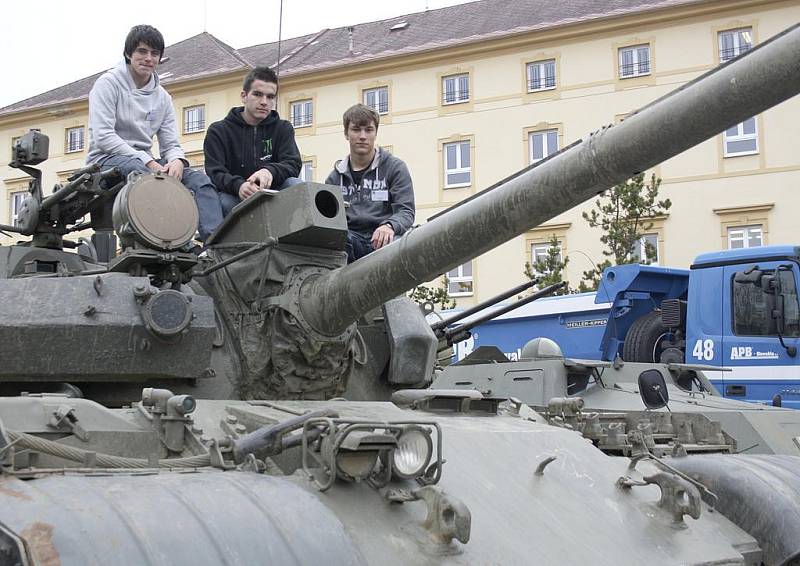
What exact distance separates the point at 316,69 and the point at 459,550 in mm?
30419

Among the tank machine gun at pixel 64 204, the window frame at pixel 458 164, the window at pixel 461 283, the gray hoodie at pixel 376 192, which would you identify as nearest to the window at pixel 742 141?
the window frame at pixel 458 164

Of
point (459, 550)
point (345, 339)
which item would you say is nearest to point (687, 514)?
point (459, 550)

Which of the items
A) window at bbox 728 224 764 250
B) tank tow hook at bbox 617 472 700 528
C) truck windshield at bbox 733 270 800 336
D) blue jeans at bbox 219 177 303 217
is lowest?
tank tow hook at bbox 617 472 700 528

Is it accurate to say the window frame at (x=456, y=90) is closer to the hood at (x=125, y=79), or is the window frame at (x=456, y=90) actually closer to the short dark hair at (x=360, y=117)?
the short dark hair at (x=360, y=117)

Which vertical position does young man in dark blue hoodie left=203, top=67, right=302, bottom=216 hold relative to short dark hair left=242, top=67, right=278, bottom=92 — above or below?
below

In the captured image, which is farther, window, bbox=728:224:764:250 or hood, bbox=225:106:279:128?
window, bbox=728:224:764:250

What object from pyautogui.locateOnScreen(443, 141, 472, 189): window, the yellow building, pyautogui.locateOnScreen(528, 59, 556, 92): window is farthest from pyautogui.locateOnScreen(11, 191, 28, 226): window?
pyautogui.locateOnScreen(528, 59, 556, 92): window

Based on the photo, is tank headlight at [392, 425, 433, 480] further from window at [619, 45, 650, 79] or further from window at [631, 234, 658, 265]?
window at [619, 45, 650, 79]

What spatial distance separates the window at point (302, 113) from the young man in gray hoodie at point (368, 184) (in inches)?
1047

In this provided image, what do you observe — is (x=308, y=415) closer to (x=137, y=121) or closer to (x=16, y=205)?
(x=137, y=121)

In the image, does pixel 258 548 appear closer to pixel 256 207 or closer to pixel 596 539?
pixel 596 539

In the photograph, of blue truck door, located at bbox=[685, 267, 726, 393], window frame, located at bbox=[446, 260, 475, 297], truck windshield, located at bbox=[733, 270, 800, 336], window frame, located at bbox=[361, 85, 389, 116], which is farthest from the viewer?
window frame, located at bbox=[361, 85, 389, 116]

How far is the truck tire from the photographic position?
1780 centimetres

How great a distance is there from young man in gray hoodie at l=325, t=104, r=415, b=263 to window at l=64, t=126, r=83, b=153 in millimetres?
27163
